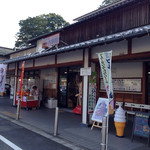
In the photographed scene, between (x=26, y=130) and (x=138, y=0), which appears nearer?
(x=26, y=130)

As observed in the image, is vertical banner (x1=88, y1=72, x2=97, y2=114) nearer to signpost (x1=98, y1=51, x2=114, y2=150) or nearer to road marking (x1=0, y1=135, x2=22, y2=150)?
signpost (x1=98, y1=51, x2=114, y2=150)

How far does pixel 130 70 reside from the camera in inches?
352

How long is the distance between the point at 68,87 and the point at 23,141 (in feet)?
24.3

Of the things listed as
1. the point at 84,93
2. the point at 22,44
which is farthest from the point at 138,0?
the point at 22,44

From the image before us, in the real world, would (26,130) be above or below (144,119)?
below

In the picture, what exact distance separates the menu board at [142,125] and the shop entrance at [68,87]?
22.5 ft

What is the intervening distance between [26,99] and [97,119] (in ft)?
21.1

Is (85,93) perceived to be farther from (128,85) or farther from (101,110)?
(128,85)

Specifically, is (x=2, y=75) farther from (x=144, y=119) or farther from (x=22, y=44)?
(x=22, y=44)

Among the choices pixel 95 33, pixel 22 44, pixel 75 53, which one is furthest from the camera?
pixel 22 44

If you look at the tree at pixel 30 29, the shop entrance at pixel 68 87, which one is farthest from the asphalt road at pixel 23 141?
the tree at pixel 30 29

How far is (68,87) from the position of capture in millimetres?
12695

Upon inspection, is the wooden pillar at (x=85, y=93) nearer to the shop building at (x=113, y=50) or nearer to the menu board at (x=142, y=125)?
the shop building at (x=113, y=50)

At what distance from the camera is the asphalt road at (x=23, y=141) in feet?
16.4
